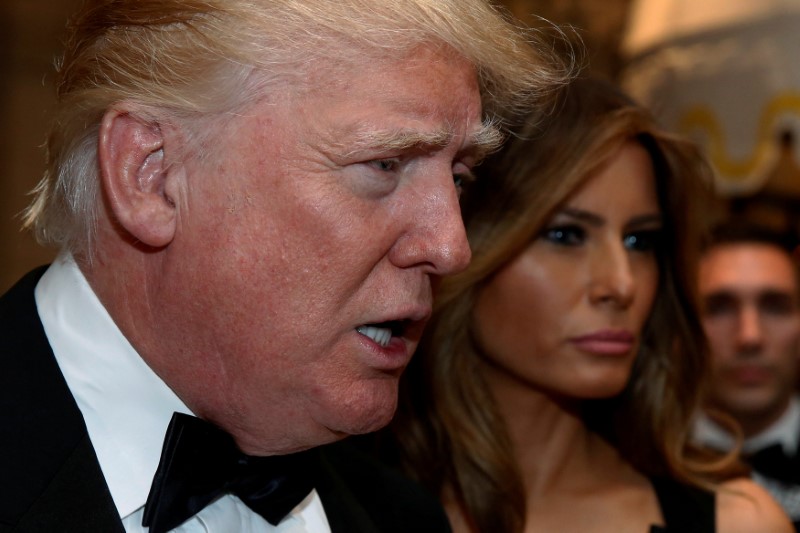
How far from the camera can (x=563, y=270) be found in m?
2.49

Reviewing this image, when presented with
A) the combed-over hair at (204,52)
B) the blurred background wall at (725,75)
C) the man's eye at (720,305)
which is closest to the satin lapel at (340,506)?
the combed-over hair at (204,52)

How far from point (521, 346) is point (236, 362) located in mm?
1063

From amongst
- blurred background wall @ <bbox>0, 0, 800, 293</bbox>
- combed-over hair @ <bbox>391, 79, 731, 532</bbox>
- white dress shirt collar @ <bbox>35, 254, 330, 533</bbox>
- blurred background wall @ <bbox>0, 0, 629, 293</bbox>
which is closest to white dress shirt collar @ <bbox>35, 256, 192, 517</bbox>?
white dress shirt collar @ <bbox>35, 254, 330, 533</bbox>

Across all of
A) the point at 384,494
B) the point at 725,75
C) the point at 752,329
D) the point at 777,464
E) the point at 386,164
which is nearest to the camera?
the point at 386,164

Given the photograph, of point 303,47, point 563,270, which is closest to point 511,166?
point 563,270

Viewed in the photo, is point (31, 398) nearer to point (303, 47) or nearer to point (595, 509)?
point (303, 47)

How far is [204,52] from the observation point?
158 centimetres

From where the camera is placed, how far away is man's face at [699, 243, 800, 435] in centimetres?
386

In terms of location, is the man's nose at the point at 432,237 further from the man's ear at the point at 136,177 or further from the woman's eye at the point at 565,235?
the woman's eye at the point at 565,235

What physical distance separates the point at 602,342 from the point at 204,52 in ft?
4.20

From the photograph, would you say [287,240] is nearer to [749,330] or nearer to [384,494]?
[384,494]

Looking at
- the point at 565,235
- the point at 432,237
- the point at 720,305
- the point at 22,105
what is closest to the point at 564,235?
the point at 565,235

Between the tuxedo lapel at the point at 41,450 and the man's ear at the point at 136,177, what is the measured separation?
9.2 inches

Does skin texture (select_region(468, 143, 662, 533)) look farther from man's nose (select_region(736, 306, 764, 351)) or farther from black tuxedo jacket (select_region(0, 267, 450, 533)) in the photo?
man's nose (select_region(736, 306, 764, 351))
